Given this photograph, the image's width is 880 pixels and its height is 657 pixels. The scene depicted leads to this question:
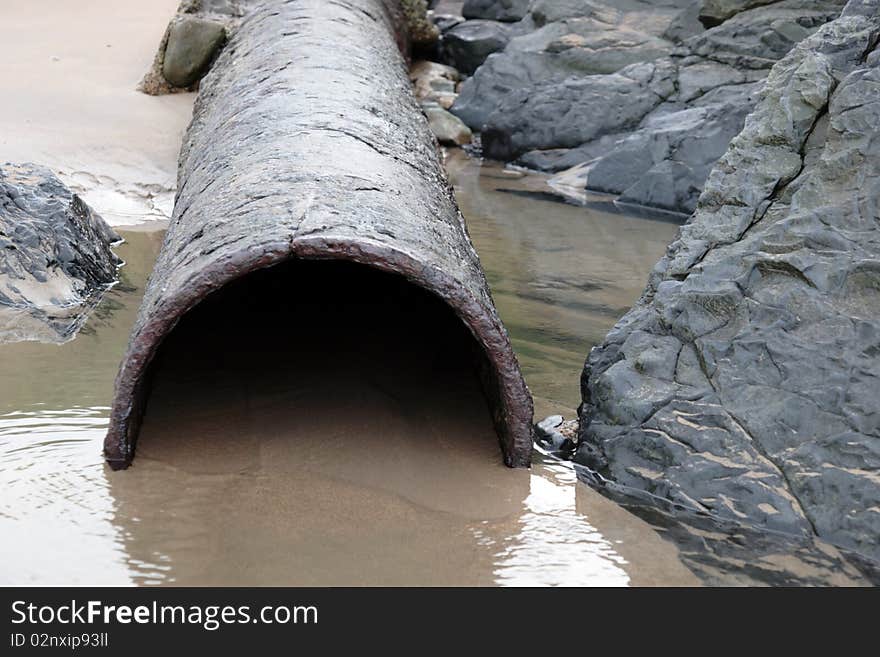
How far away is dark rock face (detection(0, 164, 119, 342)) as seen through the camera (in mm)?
4660

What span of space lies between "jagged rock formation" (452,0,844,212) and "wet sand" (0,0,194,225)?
3.27m

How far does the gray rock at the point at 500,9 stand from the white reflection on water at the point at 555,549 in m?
12.3

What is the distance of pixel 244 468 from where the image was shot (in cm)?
320

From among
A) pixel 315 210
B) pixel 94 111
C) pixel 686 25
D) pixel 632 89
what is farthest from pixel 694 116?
pixel 315 210

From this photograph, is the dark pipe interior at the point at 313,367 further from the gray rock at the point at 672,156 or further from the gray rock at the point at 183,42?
the gray rock at the point at 672,156

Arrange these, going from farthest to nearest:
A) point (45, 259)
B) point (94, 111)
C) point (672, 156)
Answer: point (672, 156), point (94, 111), point (45, 259)

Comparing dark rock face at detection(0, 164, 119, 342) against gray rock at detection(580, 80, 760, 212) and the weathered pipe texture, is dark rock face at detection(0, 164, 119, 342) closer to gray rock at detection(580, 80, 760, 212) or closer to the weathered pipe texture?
the weathered pipe texture

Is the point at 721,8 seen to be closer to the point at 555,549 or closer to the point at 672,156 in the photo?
the point at 672,156

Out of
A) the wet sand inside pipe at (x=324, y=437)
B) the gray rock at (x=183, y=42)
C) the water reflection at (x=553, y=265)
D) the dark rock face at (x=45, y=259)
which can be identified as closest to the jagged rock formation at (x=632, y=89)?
the water reflection at (x=553, y=265)

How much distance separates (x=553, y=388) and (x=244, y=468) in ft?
4.61

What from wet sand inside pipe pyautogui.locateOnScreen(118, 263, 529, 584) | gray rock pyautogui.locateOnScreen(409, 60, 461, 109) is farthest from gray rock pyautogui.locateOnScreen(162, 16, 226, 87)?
wet sand inside pipe pyautogui.locateOnScreen(118, 263, 529, 584)

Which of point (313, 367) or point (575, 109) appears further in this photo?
point (575, 109)

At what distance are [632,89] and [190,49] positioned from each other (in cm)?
400

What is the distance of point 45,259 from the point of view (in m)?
5.08
